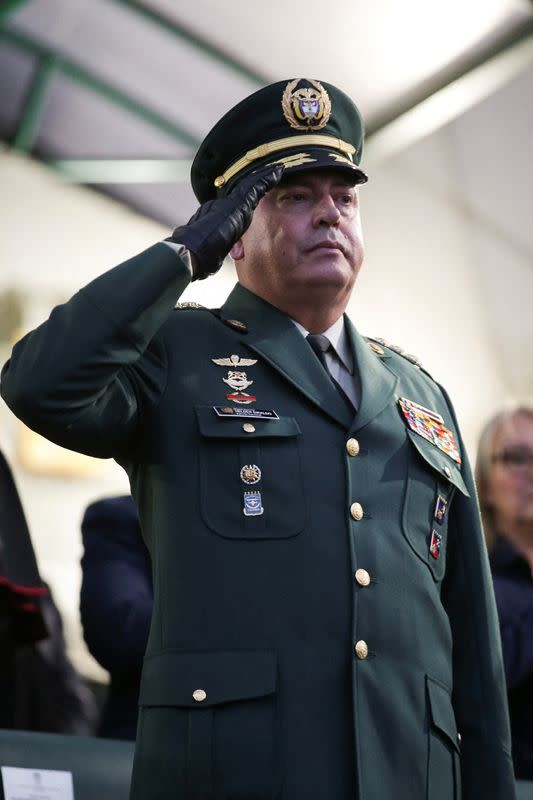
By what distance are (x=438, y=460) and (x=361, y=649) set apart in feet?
1.22

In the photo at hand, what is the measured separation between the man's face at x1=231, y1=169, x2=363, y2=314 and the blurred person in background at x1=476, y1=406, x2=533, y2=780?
0.98 metres

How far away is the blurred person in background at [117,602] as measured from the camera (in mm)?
2650

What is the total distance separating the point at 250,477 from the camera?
181 cm

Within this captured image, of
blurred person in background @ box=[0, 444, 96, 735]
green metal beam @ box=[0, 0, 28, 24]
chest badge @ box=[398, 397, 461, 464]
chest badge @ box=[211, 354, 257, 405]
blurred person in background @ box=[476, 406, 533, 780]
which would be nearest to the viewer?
chest badge @ box=[211, 354, 257, 405]

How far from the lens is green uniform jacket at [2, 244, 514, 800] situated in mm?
1692

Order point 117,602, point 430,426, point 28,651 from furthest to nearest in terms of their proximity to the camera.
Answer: point 28,651, point 117,602, point 430,426

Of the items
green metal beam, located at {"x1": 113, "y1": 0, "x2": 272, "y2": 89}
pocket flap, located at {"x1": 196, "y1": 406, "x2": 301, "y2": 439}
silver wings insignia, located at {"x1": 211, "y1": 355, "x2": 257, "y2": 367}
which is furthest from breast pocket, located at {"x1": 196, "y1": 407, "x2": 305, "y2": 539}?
green metal beam, located at {"x1": 113, "y1": 0, "x2": 272, "y2": 89}

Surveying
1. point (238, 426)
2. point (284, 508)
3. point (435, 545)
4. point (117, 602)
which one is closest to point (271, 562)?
point (284, 508)

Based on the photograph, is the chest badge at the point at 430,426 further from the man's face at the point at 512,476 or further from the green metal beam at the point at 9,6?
the green metal beam at the point at 9,6

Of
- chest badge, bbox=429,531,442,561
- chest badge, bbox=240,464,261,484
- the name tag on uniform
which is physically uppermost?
the name tag on uniform

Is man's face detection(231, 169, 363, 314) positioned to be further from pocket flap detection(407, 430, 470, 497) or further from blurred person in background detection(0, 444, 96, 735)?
blurred person in background detection(0, 444, 96, 735)

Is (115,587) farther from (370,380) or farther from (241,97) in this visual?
(241,97)

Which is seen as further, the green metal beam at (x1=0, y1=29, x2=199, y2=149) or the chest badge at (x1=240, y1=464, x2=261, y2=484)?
the green metal beam at (x1=0, y1=29, x2=199, y2=149)

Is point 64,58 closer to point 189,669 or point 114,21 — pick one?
point 114,21
